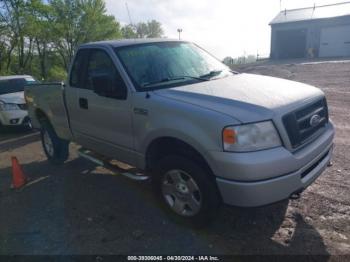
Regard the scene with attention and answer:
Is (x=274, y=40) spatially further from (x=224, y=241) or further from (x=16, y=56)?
(x=224, y=241)

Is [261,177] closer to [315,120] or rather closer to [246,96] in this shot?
[246,96]

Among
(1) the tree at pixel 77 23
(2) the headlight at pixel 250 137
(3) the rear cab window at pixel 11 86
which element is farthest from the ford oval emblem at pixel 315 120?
(1) the tree at pixel 77 23

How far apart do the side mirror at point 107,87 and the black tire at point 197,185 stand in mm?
958

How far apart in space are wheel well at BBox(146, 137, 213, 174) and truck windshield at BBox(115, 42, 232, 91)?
2.15ft

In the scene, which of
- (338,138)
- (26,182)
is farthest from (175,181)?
(338,138)

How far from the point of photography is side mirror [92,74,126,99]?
3717 mm

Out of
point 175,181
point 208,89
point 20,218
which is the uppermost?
point 208,89

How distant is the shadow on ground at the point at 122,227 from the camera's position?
3.26 metres

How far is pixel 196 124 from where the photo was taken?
9.95 feet

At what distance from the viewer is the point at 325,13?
3375cm

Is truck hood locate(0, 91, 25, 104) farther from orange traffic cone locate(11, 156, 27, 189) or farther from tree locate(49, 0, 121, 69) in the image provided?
tree locate(49, 0, 121, 69)

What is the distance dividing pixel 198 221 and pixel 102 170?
105 inches

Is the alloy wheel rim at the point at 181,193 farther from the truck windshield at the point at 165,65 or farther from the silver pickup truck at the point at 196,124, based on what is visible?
the truck windshield at the point at 165,65

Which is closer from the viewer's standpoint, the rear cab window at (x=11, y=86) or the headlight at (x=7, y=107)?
the headlight at (x=7, y=107)
